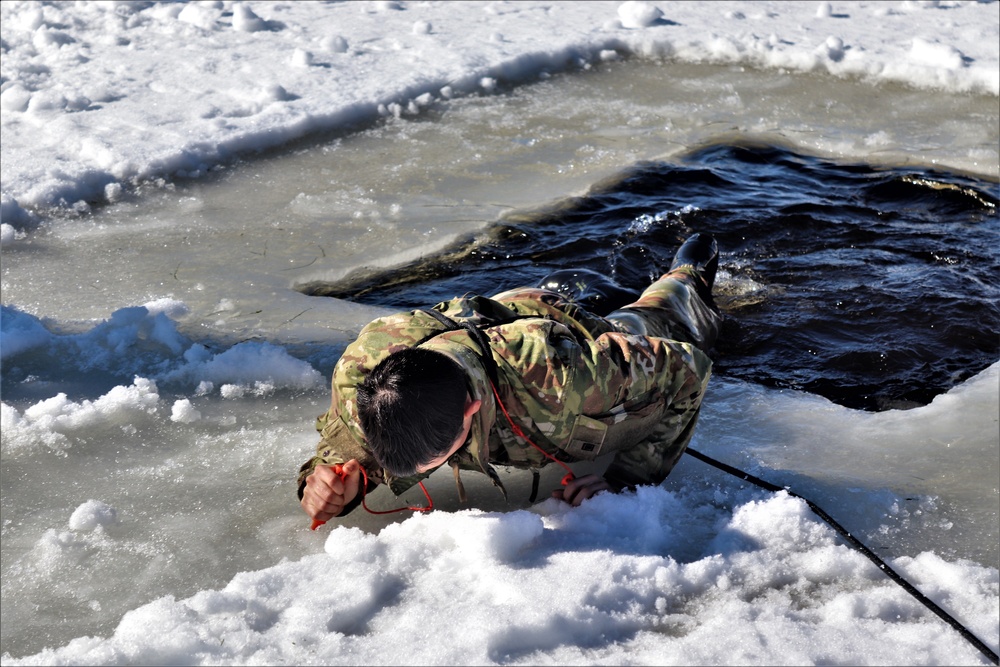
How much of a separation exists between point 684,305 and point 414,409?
1556mm

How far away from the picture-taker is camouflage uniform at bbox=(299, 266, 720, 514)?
2.36 metres

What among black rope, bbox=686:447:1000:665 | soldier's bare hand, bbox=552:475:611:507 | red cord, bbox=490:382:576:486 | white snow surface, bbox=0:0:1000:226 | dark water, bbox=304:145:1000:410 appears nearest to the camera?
black rope, bbox=686:447:1000:665

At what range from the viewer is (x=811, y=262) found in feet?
14.2

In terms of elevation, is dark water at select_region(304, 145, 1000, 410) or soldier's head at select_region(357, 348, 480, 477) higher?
soldier's head at select_region(357, 348, 480, 477)

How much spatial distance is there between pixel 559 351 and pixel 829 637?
853 mm

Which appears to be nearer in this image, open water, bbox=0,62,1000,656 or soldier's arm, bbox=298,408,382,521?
soldier's arm, bbox=298,408,382,521

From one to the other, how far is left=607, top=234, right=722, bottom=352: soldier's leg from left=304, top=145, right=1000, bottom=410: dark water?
19 cm

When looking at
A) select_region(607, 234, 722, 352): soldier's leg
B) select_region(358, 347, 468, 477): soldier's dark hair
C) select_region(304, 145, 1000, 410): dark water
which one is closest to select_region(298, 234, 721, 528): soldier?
select_region(358, 347, 468, 477): soldier's dark hair

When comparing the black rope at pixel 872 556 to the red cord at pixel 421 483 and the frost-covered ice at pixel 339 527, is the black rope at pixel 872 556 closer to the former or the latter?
the frost-covered ice at pixel 339 527

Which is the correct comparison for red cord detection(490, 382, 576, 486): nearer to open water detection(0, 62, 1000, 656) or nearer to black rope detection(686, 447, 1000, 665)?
open water detection(0, 62, 1000, 656)

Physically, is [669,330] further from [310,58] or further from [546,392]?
[310,58]

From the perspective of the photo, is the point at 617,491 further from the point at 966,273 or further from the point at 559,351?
the point at 966,273

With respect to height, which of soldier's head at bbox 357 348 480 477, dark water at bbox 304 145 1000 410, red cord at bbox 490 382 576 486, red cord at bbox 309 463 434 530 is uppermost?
soldier's head at bbox 357 348 480 477

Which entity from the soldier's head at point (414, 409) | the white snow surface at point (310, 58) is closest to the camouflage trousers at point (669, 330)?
the soldier's head at point (414, 409)
